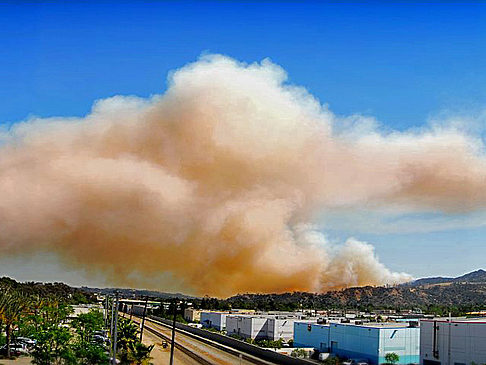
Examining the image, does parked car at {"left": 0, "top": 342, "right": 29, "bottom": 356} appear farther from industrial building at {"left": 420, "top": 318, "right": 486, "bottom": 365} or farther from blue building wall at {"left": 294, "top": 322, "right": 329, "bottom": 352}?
industrial building at {"left": 420, "top": 318, "right": 486, "bottom": 365}

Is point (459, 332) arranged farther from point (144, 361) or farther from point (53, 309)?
point (53, 309)

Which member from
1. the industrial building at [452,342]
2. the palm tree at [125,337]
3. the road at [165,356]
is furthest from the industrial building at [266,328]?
the industrial building at [452,342]

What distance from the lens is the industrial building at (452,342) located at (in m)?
46.7

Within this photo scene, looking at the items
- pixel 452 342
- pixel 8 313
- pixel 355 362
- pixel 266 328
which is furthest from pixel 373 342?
pixel 8 313

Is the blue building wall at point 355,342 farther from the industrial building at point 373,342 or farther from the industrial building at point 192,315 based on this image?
the industrial building at point 192,315

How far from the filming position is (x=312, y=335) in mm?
66500

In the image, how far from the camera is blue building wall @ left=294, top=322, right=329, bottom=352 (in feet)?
208

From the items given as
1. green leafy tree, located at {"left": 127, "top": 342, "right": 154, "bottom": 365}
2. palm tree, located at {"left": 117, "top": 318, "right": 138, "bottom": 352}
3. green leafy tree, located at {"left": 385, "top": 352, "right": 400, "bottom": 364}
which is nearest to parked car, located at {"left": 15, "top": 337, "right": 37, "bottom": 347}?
palm tree, located at {"left": 117, "top": 318, "right": 138, "bottom": 352}

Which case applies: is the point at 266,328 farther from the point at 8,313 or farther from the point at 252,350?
the point at 8,313

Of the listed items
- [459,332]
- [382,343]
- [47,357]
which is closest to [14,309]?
[47,357]

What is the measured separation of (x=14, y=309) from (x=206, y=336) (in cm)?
A: 3222

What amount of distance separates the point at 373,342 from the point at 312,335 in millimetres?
13273

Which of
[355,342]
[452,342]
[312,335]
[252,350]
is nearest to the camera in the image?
[452,342]

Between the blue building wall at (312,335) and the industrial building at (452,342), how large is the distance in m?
12.9
